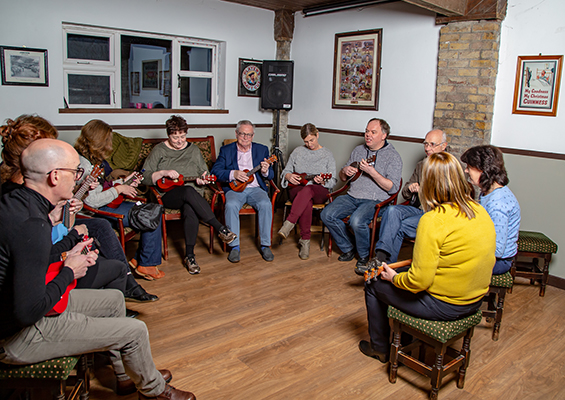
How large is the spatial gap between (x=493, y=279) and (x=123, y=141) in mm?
3608

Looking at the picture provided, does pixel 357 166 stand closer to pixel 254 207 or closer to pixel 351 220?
pixel 351 220

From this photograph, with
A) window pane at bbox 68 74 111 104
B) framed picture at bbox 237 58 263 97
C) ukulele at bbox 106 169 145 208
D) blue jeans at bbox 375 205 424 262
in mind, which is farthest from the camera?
framed picture at bbox 237 58 263 97

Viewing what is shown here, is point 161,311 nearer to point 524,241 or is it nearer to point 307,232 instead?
point 307,232

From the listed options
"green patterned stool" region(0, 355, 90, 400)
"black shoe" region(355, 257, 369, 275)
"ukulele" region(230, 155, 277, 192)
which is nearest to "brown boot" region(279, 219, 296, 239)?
"ukulele" region(230, 155, 277, 192)

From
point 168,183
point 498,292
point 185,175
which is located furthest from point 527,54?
point 168,183

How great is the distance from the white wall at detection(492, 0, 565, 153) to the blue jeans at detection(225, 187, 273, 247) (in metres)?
2.22

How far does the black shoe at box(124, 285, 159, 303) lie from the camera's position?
3.15 meters

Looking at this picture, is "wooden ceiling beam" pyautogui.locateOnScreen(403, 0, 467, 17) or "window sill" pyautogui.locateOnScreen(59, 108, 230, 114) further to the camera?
"window sill" pyautogui.locateOnScreen(59, 108, 230, 114)

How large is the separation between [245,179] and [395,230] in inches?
57.5

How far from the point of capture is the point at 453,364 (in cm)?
237

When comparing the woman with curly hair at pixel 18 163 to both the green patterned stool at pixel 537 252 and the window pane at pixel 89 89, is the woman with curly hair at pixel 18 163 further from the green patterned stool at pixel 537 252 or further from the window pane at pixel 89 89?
the green patterned stool at pixel 537 252

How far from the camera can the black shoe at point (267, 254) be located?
14.2ft

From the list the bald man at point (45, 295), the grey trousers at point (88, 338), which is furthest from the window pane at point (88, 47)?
the grey trousers at point (88, 338)

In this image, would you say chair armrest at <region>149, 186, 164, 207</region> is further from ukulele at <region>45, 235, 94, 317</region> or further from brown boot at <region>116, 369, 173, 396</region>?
ukulele at <region>45, 235, 94, 317</region>
